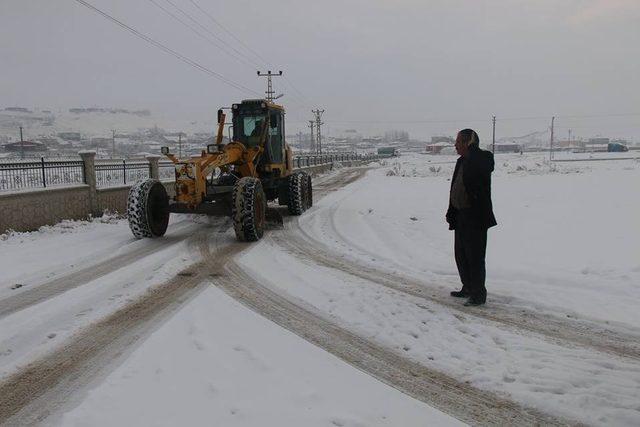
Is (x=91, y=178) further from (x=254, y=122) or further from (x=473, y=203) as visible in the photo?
(x=473, y=203)

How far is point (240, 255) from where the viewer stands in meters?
8.66

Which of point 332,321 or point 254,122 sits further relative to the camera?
point 254,122

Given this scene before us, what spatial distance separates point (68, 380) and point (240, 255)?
4.83 metres

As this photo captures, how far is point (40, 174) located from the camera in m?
11.6

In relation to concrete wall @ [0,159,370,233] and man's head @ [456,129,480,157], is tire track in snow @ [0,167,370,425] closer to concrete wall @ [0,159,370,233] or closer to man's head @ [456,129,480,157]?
man's head @ [456,129,480,157]

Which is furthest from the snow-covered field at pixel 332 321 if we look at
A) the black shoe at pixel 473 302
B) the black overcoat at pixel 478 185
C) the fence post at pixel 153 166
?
the fence post at pixel 153 166

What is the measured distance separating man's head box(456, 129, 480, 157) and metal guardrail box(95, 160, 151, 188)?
10788mm

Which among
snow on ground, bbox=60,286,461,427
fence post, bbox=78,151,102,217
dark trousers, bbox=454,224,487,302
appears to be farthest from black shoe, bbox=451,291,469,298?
fence post, bbox=78,151,102,217

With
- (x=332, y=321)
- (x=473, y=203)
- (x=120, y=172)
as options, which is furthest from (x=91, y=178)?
(x=473, y=203)

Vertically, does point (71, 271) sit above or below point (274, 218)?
below

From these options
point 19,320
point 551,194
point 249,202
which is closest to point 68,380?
point 19,320

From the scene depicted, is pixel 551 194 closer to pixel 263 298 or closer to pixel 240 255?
pixel 240 255

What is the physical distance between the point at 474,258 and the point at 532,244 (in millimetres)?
4064

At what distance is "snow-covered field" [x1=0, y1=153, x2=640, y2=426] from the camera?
135 inches
